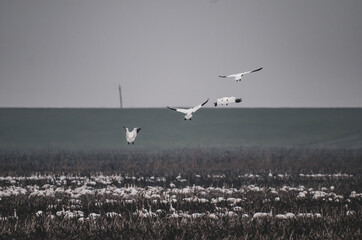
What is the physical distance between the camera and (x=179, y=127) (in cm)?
8931

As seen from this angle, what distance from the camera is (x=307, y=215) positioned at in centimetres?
1246

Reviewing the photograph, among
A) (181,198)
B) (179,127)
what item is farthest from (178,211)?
(179,127)

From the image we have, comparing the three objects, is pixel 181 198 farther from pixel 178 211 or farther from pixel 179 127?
pixel 179 127

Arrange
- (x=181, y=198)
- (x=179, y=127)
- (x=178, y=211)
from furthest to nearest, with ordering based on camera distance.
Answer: (x=179, y=127) < (x=181, y=198) < (x=178, y=211)

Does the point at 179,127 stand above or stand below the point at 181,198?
above

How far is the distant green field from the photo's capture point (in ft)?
265

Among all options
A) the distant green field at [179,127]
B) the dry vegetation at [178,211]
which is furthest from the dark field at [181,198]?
the distant green field at [179,127]

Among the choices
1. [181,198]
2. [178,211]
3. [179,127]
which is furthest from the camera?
[179,127]

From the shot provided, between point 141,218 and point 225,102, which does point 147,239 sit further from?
point 225,102

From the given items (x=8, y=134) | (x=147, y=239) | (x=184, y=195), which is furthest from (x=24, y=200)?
(x=8, y=134)

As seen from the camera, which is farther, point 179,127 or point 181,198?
point 179,127

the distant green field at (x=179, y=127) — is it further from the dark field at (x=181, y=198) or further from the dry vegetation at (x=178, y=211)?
the dry vegetation at (x=178, y=211)

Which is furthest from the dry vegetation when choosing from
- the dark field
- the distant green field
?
the distant green field

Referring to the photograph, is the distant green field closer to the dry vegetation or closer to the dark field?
the dark field
